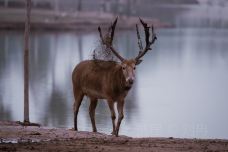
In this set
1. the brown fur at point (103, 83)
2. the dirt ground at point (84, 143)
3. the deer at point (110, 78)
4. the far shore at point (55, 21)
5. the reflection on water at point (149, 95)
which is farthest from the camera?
the far shore at point (55, 21)

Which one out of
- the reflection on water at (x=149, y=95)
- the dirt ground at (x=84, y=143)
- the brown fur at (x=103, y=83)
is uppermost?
the brown fur at (x=103, y=83)

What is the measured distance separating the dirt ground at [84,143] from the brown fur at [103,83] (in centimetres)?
144

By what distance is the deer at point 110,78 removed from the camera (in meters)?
17.5

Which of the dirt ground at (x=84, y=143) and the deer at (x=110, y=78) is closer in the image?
the dirt ground at (x=84, y=143)

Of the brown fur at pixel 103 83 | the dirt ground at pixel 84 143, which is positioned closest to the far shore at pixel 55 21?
the brown fur at pixel 103 83

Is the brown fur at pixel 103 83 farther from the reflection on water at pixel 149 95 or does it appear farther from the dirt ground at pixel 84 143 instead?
the reflection on water at pixel 149 95

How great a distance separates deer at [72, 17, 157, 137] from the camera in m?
17.5

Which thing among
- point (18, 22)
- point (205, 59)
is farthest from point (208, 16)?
point (205, 59)

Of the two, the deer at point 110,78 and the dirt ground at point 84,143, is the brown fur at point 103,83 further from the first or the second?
the dirt ground at point 84,143

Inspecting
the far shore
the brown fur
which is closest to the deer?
the brown fur

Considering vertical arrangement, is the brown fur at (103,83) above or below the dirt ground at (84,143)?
above

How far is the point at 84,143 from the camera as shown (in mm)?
14453

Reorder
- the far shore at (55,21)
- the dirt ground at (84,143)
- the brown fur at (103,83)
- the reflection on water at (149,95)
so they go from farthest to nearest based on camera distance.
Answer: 1. the far shore at (55,21)
2. the reflection on water at (149,95)
3. the brown fur at (103,83)
4. the dirt ground at (84,143)

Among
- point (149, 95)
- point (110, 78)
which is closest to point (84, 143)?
point (110, 78)
